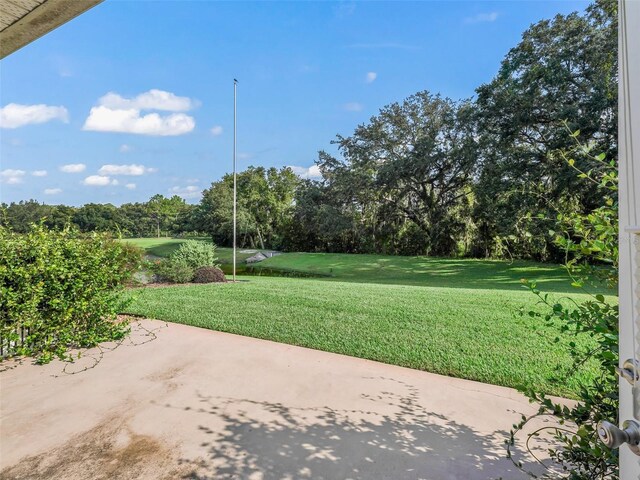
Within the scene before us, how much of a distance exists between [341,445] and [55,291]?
328cm

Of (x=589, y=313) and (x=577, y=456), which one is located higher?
(x=589, y=313)

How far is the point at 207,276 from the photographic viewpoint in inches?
360

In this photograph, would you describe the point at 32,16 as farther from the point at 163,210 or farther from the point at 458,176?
the point at 163,210

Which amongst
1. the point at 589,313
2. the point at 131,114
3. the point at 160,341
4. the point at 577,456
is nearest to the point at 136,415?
the point at 160,341

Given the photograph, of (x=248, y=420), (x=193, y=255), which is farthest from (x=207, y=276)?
(x=248, y=420)

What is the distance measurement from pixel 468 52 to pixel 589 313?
5.58 metres

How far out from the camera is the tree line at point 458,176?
10.3 m

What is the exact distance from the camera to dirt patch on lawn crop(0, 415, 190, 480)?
1827mm

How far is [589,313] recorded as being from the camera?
1.28 m

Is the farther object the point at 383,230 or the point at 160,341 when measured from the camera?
the point at 383,230

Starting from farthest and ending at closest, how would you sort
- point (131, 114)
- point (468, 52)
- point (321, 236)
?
1. point (321, 236)
2. point (131, 114)
3. point (468, 52)

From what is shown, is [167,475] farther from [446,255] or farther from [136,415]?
[446,255]

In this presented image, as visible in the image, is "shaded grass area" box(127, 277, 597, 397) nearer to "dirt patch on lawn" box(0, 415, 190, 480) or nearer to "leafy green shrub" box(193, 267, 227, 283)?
"leafy green shrub" box(193, 267, 227, 283)

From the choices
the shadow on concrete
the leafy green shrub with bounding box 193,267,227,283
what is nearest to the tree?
the leafy green shrub with bounding box 193,267,227,283
